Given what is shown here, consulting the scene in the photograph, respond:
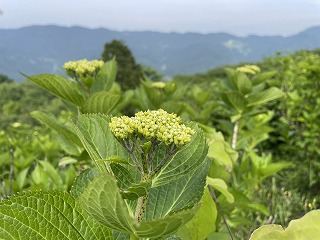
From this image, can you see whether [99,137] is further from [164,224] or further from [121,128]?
[164,224]

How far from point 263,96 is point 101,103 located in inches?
70.3

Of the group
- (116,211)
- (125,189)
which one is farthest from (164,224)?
(125,189)

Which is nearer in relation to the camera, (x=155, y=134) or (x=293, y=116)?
(x=155, y=134)

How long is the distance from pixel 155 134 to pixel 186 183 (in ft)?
0.58

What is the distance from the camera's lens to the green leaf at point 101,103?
244 cm

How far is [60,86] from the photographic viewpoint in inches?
98.3

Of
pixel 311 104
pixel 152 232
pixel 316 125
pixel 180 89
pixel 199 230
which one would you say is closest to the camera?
pixel 152 232

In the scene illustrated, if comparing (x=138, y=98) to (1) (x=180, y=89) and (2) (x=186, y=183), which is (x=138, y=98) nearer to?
(1) (x=180, y=89)

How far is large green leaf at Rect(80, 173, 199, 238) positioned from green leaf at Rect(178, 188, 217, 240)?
0.55 metres

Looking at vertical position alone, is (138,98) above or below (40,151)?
above

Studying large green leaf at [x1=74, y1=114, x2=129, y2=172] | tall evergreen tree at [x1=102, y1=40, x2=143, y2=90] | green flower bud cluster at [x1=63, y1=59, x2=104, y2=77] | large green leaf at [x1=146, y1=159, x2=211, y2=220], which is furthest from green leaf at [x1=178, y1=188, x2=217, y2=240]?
tall evergreen tree at [x1=102, y1=40, x2=143, y2=90]

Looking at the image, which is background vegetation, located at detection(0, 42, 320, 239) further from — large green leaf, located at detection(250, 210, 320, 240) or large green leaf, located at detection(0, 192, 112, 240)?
large green leaf, located at detection(250, 210, 320, 240)

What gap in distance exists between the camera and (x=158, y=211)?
1128 mm

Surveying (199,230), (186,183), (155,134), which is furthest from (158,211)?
(199,230)
